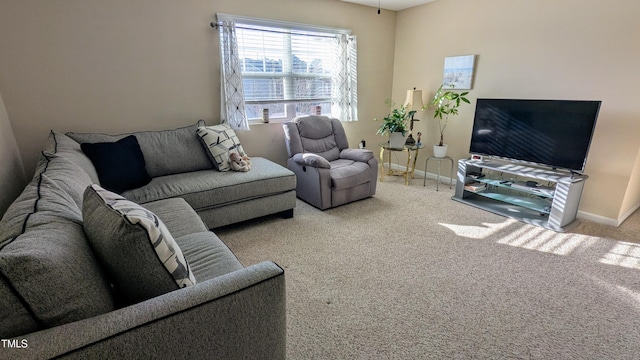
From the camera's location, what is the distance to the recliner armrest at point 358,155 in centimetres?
350

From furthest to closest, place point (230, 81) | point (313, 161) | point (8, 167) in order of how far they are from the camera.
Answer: point (230, 81) < point (313, 161) < point (8, 167)

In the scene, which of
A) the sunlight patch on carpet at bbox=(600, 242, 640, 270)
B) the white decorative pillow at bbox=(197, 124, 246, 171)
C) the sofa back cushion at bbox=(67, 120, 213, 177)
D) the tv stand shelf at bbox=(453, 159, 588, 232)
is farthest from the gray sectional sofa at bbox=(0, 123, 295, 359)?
the tv stand shelf at bbox=(453, 159, 588, 232)

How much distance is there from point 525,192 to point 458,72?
1.63 meters

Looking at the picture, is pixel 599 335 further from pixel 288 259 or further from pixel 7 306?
pixel 7 306

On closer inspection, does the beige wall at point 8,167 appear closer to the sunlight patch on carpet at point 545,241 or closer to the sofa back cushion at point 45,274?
the sofa back cushion at point 45,274

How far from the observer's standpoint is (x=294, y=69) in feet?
12.3

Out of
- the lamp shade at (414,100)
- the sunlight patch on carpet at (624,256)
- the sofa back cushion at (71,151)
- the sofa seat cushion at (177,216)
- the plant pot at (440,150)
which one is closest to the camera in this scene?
the sofa seat cushion at (177,216)

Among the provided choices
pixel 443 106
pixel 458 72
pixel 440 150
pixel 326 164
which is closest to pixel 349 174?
pixel 326 164

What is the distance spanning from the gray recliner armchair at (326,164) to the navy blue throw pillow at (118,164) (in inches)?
59.1

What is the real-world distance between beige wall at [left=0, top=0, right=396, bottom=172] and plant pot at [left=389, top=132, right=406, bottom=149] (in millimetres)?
1698

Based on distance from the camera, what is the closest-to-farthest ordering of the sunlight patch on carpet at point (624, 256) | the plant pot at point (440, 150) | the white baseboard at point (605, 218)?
the sunlight patch on carpet at point (624, 256) → the white baseboard at point (605, 218) → the plant pot at point (440, 150)

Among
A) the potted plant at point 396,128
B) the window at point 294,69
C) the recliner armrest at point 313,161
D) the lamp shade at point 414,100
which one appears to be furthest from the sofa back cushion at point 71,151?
the lamp shade at point 414,100

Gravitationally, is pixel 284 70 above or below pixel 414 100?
above

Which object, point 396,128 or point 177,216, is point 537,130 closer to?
point 396,128
